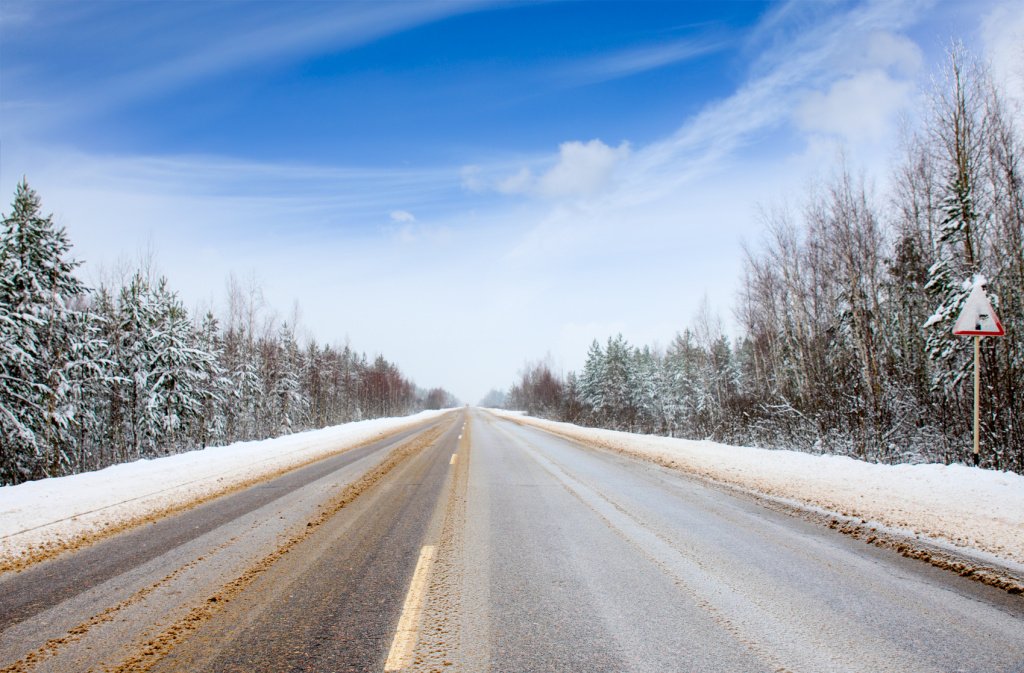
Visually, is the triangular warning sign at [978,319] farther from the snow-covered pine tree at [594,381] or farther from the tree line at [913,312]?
the snow-covered pine tree at [594,381]

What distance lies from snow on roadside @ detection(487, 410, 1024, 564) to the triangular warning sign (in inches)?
98.3

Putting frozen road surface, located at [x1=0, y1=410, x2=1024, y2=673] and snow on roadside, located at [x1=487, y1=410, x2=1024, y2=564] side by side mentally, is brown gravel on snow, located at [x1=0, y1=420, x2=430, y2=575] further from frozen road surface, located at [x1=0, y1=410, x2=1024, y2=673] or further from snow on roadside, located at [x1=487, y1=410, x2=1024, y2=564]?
snow on roadside, located at [x1=487, y1=410, x2=1024, y2=564]

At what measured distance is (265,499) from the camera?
7.51 metres

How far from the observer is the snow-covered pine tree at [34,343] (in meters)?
15.8

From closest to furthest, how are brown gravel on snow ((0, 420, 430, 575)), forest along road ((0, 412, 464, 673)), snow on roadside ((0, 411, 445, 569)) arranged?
1. forest along road ((0, 412, 464, 673))
2. brown gravel on snow ((0, 420, 430, 575))
3. snow on roadside ((0, 411, 445, 569))

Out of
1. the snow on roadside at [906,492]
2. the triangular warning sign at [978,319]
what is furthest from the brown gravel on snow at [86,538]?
the triangular warning sign at [978,319]

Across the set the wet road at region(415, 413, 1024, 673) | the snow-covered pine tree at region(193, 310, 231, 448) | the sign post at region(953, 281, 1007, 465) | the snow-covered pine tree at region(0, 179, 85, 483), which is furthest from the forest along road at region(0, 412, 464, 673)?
the snow-covered pine tree at region(193, 310, 231, 448)

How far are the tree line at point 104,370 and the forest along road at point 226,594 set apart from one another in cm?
1613

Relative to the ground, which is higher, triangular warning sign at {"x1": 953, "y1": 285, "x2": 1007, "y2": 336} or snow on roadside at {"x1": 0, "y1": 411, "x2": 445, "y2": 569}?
triangular warning sign at {"x1": 953, "y1": 285, "x2": 1007, "y2": 336}

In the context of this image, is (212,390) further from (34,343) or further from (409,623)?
(409,623)

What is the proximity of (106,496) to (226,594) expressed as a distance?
6.31 metres

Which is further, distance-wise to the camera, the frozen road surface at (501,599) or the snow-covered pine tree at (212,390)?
the snow-covered pine tree at (212,390)

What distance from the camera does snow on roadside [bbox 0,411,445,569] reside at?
5.63 metres

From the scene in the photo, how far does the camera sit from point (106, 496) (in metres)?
7.85
